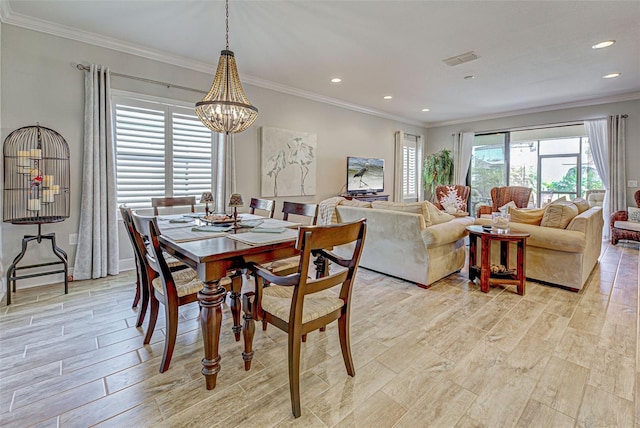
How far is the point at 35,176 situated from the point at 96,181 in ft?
1.69

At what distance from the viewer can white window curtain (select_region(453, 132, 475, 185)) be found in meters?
7.72

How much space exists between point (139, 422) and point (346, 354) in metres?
1.10

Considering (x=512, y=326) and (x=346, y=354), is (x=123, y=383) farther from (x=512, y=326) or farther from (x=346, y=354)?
(x=512, y=326)

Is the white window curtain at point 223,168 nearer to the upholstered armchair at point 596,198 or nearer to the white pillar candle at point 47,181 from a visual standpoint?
the white pillar candle at point 47,181

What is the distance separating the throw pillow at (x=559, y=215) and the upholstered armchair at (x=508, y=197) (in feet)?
8.71

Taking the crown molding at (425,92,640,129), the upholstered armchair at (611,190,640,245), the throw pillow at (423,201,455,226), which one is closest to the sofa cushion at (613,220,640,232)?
the upholstered armchair at (611,190,640,245)

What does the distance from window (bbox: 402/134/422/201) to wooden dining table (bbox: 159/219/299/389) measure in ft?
21.2

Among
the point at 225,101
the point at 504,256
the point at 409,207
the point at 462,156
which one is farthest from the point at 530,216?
the point at 462,156

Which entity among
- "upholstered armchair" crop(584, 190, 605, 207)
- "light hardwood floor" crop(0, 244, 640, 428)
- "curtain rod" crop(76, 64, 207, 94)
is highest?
"curtain rod" crop(76, 64, 207, 94)

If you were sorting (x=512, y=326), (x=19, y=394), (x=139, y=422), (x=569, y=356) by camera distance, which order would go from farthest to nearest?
(x=512, y=326) → (x=569, y=356) → (x=19, y=394) → (x=139, y=422)

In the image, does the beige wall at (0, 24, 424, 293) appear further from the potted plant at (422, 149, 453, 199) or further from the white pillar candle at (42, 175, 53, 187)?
the potted plant at (422, 149, 453, 199)

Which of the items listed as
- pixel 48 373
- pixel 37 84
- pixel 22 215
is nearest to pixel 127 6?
pixel 37 84

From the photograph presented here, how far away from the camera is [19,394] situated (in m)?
1.68

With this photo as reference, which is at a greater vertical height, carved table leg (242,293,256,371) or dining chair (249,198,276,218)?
dining chair (249,198,276,218)
